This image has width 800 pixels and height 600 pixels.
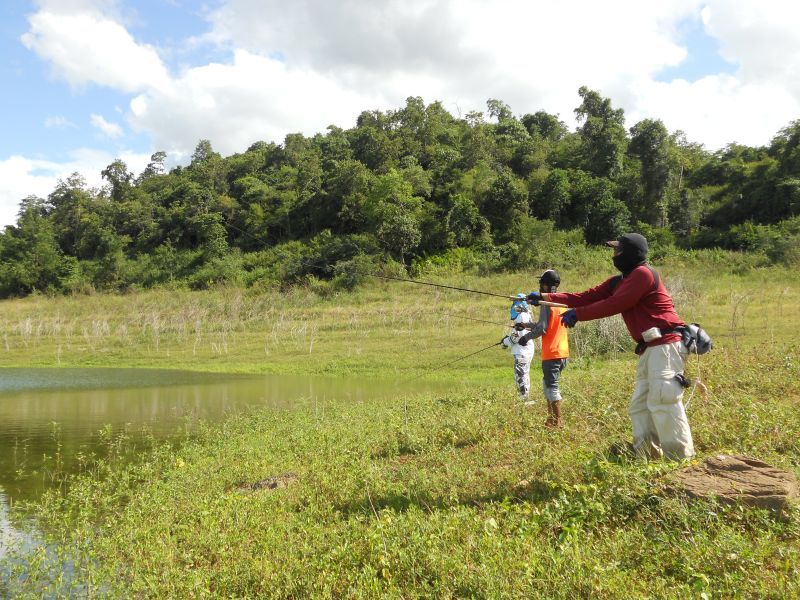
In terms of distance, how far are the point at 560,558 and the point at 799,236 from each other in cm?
3648

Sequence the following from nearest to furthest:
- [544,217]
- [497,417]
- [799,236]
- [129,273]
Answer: [497,417], [799,236], [544,217], [129,273]

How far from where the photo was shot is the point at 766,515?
162 inches

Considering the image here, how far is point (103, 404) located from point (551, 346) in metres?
11.6

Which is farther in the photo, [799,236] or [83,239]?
[83,239]

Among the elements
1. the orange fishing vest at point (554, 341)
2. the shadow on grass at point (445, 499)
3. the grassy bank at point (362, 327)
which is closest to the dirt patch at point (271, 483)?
the shadow on grass at point (445, 499)

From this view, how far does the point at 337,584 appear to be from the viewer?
167 inches

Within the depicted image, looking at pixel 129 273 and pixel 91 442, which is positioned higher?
pixel 129 273

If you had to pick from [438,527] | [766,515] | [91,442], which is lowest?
[91,442]

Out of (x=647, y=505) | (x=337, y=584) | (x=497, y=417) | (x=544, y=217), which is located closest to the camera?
(x=337, y=584)

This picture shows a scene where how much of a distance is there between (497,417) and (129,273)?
52373 mm

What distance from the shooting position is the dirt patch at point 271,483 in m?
6.93

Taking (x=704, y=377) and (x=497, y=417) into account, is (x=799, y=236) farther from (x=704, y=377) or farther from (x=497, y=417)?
(x=497, y=417)

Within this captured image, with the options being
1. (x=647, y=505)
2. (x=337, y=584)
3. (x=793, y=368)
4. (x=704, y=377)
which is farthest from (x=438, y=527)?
(x=793, y=368)

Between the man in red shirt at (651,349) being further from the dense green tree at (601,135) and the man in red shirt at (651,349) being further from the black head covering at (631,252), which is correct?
the dense green tree at (601,135)
